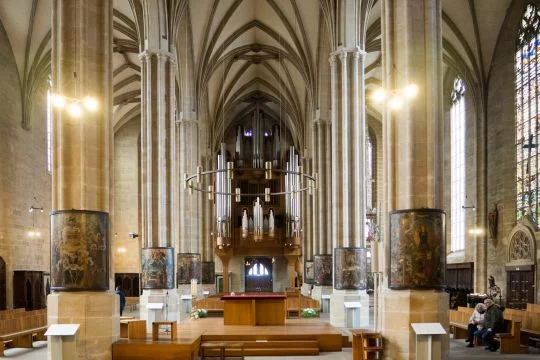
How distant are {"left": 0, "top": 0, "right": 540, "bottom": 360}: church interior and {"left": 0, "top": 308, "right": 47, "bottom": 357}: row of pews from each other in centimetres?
7

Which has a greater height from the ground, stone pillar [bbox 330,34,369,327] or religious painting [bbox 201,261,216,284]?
stone pillar [bbox 330,34,369,327]

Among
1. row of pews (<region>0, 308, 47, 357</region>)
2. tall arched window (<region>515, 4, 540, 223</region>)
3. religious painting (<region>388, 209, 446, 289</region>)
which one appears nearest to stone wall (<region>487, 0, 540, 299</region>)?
tall arched window (<region>515, 4, 540, 223</region>)

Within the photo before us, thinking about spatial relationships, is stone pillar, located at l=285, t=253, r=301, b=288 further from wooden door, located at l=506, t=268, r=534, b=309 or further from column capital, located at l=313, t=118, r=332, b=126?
wooden door, located at l=506, t=268, r=534, b=309

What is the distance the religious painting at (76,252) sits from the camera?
1327 centimetres

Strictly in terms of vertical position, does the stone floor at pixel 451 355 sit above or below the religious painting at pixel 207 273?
above

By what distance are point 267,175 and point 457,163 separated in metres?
18.3

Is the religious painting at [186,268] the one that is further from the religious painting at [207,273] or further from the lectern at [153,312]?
the religious painting at [207,273]

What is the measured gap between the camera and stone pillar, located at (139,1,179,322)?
69.8 feet

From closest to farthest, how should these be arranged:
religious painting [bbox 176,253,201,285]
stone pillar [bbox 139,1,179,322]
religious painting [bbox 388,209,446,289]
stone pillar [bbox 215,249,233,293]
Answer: religious painting [bbox 388,209,446,289], stone pillar [bbox 139,1,179,322], religious painting [bbox 176,253,201,285], stone pillar [bbox 215,249,233,293]

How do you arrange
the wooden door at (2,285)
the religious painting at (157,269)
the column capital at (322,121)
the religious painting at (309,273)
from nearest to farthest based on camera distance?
the religious painting at (157,269) < the wooden door at (2,285) < the column capital at (322,121) < the religious painting at (309,273)

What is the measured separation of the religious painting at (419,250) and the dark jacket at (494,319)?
3879 mm

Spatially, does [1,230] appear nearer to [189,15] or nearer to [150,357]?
[189,15]

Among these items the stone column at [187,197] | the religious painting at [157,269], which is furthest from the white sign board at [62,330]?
the stone column at [187,197]

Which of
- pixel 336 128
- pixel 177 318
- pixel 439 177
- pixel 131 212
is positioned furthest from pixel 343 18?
Result: pixel 131 212
